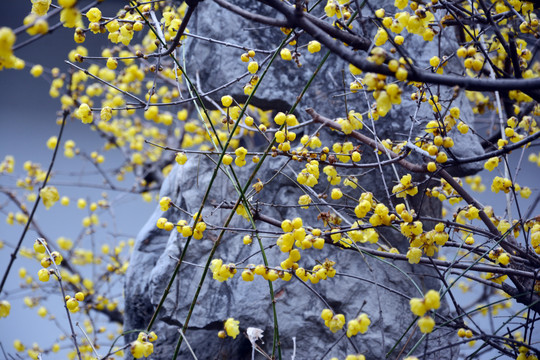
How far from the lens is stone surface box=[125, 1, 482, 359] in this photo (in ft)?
4.42

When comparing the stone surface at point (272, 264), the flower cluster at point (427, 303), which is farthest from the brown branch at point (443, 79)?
the stone surface at point (272, 264)

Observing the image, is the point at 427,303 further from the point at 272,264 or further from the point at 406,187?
the point at 272,264

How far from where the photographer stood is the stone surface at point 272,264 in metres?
1.35

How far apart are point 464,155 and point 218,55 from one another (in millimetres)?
806

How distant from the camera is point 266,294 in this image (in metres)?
1.37

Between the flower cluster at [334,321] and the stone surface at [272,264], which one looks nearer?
the flower cluster at [334,321]

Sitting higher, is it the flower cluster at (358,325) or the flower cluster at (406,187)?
the flower cluster at (406,187)

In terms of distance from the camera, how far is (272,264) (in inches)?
55.1

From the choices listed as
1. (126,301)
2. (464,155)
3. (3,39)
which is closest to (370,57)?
(3,39)

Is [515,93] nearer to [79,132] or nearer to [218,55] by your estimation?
[218,55]

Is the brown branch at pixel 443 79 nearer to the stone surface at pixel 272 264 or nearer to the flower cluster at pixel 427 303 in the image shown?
the flower cluster at pixel 427 303

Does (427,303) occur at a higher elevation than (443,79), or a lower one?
lower

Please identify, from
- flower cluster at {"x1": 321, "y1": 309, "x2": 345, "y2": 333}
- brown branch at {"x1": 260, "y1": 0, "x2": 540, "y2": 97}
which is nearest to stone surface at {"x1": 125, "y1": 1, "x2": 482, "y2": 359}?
flower cluster at {"x1": 321, "y1": 309, "x2": 345, "y2": 333}

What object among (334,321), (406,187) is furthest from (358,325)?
(406,187)
